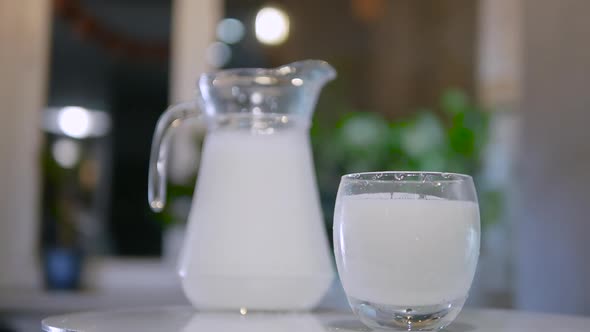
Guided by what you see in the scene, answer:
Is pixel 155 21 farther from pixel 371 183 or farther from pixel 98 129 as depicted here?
pixel 371 183

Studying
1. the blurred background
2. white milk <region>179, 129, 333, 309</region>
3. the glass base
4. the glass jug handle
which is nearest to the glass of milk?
the glass base

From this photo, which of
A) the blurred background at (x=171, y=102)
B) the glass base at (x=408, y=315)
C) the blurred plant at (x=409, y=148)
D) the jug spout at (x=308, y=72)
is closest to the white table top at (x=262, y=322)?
the glass base at (x=408, y=315)

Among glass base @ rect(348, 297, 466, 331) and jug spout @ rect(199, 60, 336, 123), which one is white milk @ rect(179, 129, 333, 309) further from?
glass base @ rect(348, 297, 466, 331)

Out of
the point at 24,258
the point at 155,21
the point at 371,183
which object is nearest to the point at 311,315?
the point at 371,183

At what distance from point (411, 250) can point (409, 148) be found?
1686 mm

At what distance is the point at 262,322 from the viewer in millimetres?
664

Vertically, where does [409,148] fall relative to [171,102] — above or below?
below

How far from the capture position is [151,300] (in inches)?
87.2

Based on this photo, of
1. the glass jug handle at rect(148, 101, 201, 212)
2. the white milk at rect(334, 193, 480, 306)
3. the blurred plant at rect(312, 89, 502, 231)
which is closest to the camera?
the white milk at rect(334, 193, 480, 306)

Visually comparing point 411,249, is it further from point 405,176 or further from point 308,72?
point 308,72

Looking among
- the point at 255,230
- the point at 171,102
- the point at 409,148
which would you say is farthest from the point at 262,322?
the point at 171,102

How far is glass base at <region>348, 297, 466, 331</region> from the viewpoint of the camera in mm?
610

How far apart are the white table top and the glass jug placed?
28 mm

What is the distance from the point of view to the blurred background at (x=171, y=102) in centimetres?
227
